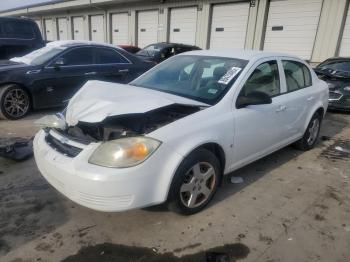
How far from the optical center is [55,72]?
6.32 m

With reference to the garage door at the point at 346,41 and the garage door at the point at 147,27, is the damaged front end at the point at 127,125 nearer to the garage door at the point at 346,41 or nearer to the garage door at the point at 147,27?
the garage door at the point at 346,41

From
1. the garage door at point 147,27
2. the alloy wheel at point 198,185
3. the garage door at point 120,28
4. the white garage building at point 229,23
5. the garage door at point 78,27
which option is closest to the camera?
the alloy wheel at point 198,185

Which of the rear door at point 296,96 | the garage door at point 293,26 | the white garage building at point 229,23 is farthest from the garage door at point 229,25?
the rear door at point 296,96

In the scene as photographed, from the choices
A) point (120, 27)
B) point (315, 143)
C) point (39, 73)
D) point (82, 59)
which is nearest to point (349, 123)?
point (315, 143)

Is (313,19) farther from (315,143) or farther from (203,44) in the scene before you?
(315,143)

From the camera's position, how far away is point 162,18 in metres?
19.2

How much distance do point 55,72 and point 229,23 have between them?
1158 cm

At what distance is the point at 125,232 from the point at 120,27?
22.3 meters

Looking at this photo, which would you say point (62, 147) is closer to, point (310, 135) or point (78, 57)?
point (310, 135)

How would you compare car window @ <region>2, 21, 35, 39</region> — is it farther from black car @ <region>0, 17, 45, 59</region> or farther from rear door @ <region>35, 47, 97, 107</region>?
rear door @ <region>35, 47, 97, 107</region>

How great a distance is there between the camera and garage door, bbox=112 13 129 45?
2247cm

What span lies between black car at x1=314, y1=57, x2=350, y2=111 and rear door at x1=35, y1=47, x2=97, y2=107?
19.0ft

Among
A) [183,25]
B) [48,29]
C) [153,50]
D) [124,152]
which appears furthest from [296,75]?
[48,29]

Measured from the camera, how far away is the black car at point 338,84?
25.2 ft
